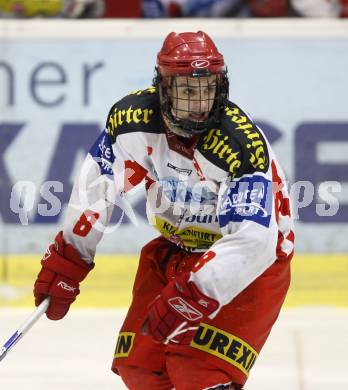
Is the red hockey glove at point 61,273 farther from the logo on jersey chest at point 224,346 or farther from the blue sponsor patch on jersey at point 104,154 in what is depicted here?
the logo on jersey chest at point 224,346

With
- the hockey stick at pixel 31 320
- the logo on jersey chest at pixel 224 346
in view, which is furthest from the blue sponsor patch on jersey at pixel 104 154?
the logo on jersey chest at pixel 224 346

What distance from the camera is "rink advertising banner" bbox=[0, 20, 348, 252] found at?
17.9ft

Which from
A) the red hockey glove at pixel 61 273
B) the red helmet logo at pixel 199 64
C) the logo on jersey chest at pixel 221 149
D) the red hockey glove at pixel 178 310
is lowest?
the red hockey glove at pixel 61 273

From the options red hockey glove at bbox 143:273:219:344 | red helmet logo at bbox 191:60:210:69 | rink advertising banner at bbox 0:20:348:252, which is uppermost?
red helmet logo at bbox 191:60:210:69

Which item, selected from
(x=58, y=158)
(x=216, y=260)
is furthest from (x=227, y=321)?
(x=58, y=158)

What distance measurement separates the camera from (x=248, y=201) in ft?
10.4

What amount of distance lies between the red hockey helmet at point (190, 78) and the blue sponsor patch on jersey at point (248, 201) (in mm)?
192

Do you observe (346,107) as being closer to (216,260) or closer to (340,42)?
(340,42)

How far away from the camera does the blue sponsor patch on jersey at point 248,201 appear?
3.16 m

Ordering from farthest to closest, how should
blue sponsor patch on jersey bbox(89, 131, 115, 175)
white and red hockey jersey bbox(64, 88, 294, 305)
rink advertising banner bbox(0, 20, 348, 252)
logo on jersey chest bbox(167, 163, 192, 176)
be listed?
rink advertising banner bbox(0, 20, 348, 252)
blue sponsor patch on jersey bbox(89, 131, 115, 175)
logo on jersey chest bbox(167, 163, 192, 176)
white and red hockey jersey bbox(64, 88, 294, 305)

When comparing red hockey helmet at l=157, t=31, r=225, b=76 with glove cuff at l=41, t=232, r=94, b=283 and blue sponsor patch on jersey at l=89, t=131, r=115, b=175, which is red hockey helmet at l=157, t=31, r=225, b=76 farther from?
glove cuff at l=41, t=232, r=94, b=283

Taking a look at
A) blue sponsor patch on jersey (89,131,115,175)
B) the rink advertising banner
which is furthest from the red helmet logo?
the rink advertising banner

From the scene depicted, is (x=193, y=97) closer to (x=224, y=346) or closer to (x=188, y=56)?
(x=188, y=56)

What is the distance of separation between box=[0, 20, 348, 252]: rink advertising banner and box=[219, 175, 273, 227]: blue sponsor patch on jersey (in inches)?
88.8
